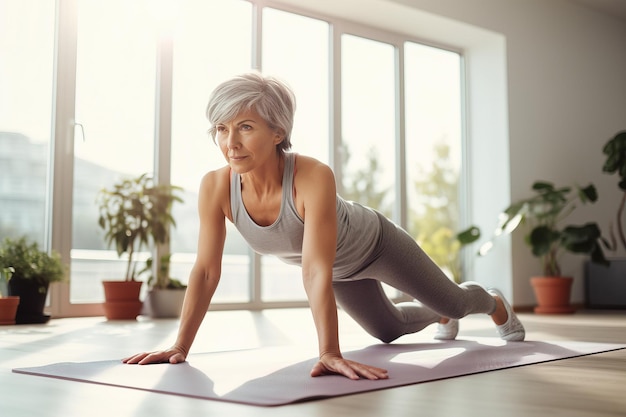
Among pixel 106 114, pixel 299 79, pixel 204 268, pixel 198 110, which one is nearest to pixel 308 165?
pixel 204 268

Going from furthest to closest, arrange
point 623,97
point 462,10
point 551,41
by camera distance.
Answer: point 623,97
point 551,41
point 462,10

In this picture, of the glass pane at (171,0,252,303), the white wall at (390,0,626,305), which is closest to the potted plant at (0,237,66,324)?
the glass pane at (171,0,252,303)

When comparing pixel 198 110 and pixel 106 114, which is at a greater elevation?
pixel 198 110

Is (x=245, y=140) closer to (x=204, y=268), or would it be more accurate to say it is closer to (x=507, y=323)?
(x=204, y=268)

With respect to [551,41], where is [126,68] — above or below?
below

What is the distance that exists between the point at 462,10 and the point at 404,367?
189 inches

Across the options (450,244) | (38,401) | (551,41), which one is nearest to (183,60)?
(450,244)

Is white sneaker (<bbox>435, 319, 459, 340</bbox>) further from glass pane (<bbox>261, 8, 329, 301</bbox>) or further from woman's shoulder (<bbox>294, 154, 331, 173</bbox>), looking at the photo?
glass pane (<bbox>261, 8, 329, 301</bbox>)

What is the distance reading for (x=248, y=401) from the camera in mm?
1470

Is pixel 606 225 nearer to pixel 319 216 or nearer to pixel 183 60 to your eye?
pixel 183 60

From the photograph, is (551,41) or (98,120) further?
(551,41)

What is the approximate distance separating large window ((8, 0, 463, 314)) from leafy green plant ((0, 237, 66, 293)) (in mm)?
334

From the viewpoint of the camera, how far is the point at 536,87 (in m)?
6.73

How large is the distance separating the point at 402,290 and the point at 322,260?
0.69 metres
